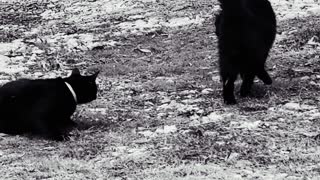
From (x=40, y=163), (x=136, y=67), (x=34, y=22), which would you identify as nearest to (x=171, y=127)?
(x=40, y=163)

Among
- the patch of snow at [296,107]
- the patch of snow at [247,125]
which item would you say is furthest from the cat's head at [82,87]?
the patch of snow at [296,107]

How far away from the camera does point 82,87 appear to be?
205 inches

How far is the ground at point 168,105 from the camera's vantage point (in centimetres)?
377

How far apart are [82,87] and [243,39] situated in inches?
66.1

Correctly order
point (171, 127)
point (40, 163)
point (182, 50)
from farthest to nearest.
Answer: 1. point (182, 50)
2. point (171, 127)
3. point (40, 163)

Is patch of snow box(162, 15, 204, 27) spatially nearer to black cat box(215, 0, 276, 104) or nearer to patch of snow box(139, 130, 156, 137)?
black cat box(215, 0, 276, 104)

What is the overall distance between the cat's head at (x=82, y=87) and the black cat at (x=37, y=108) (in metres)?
0.18

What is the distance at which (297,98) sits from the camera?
5203mm

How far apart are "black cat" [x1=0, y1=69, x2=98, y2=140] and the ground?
149mm

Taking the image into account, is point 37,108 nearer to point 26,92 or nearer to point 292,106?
point 26,92

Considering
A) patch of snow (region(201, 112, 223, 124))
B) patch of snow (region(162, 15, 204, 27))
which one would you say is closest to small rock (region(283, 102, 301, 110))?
patch of snow (region(201, 112, 223, 124))

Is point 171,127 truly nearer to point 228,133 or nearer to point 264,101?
point 228,133

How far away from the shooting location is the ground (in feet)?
12.4

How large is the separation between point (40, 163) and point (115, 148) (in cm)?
63
